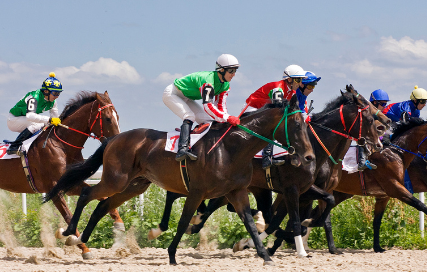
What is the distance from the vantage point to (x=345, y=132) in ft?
23.7

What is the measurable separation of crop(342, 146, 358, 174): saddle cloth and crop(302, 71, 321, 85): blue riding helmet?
150cm

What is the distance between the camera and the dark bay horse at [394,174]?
8.29m

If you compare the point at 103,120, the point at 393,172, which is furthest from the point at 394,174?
the point at 103,120

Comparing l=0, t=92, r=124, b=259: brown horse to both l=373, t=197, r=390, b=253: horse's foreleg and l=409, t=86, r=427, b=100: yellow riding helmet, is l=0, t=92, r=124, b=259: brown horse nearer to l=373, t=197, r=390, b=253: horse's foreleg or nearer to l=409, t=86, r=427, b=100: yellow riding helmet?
l=373, t=197, r=390, b=253: horse's foreleg

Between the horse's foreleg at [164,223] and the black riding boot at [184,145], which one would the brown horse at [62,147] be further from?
the black riding boot at [184,145]

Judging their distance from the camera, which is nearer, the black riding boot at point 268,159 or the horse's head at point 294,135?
the horse's head at point 294,135

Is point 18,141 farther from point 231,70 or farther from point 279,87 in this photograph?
point 279,87

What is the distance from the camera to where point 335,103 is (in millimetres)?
7562

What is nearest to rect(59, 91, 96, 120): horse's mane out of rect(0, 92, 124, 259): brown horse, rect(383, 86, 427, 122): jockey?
rect(0, 92, 124, 259): brown horse

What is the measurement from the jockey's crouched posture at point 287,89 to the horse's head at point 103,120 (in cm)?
202

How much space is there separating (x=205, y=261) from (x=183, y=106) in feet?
6.83

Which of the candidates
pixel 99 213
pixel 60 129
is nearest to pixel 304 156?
pixel 99 213

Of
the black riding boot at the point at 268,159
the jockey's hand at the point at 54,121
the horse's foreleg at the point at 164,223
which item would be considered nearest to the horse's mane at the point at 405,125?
the black riding boot at the point at 268,159

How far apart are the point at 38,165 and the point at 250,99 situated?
3170 mm
